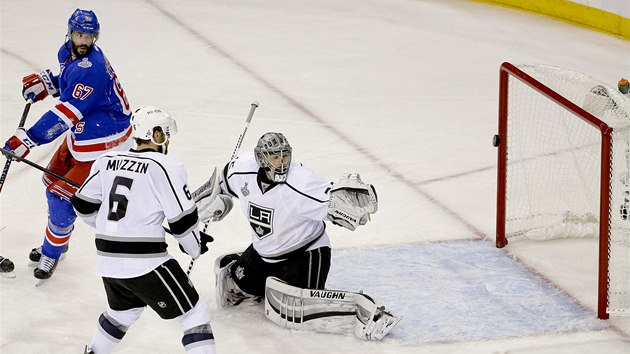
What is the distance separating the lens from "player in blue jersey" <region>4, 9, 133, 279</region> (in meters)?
4.50

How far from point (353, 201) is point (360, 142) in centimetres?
225

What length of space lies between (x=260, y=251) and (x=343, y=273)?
0.53 meters

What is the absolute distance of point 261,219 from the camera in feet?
14.0

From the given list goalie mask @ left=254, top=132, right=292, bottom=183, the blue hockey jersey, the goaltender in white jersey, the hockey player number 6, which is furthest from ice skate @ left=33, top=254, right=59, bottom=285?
the hockey player number 6

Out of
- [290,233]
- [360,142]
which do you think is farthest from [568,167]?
[290,233]

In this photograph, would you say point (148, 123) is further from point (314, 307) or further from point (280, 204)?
point (314, 307)

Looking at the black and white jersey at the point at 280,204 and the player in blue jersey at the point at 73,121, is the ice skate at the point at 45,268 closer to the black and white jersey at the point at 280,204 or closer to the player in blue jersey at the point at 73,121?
the player in blue jersey at the point at 73,121

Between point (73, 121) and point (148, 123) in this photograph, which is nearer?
point (148, 123)

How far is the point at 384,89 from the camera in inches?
281

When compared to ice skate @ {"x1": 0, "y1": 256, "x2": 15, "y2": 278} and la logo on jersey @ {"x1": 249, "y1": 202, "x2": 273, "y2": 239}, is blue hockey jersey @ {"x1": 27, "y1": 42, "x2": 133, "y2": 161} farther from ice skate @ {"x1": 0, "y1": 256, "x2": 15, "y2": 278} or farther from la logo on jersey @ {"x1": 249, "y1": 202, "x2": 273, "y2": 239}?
la logo on jersey @ {"x1": 249, "y1": 202, "x2": 273, "y2": 239}

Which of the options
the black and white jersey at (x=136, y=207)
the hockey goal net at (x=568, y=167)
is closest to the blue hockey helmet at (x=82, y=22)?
the black and white jersey at (x=136, y=207)

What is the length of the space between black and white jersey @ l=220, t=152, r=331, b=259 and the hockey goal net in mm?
1033

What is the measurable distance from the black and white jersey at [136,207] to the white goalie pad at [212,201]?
0.63 meters

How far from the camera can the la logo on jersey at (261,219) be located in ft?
14.0
